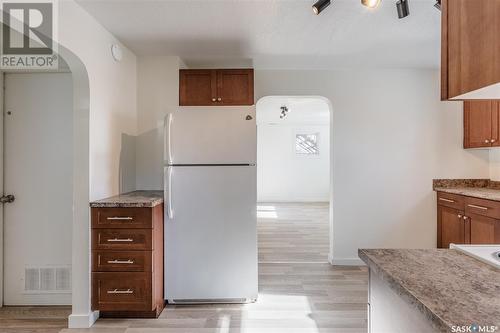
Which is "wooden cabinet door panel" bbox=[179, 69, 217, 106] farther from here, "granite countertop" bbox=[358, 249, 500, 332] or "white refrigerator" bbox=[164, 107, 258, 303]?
"granite countertop" bbox=[358, 249, 500, 332]

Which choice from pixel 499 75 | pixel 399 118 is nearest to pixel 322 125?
pixel 399 118

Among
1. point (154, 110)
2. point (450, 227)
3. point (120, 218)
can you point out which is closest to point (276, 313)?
point (120, 218)

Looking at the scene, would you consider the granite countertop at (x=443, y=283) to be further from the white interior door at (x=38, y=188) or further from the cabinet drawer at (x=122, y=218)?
the white interior door at (x=38, y=188)

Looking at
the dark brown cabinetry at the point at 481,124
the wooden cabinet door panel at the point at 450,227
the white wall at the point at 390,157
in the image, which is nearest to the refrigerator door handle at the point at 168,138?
the white wall at the point at 390,157

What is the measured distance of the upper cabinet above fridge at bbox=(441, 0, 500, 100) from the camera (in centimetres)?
80

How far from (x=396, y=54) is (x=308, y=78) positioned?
0.98 m

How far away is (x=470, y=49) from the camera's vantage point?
885 mm

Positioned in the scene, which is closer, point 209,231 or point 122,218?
point 122,218

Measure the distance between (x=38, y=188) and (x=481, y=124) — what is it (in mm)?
4517

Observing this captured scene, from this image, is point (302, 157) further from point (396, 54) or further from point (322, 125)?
point (396, 54)

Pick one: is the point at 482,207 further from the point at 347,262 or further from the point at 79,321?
the point at 79,321

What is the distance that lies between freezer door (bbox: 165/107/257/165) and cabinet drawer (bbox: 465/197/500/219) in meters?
2.16

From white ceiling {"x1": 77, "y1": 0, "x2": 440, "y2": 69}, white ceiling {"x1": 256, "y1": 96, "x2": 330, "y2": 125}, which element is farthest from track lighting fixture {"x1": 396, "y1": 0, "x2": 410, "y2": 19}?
white ceiling {"x1": 256, "y1": 96, "x2": 330, "y2": 125}

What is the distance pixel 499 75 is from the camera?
0.78 m
